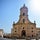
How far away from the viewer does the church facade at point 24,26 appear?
882 inches

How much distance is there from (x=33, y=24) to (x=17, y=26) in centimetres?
260

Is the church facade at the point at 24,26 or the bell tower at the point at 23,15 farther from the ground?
the bell tower at the point at 23,15

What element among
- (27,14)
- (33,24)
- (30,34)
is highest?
(27,14)

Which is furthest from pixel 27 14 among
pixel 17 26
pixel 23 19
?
pixel 17 26

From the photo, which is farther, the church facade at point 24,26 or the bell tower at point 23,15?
the bell tower at point 23,15

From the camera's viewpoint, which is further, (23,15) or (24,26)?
(23,15)

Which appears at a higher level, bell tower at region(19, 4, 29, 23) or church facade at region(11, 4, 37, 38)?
bell tower at region(19, 4, 29, 23)

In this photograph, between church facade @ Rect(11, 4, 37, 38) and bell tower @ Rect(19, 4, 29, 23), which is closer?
church facade @ Rect(11, 4, 37, 38)

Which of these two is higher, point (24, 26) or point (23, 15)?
point (23, 15)

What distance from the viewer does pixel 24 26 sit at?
74.5 feet

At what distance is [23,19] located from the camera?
2311 centimetres

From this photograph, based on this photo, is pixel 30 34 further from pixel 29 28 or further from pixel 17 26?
pixel 17 26

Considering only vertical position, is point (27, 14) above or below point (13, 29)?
above

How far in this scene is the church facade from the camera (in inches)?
882
